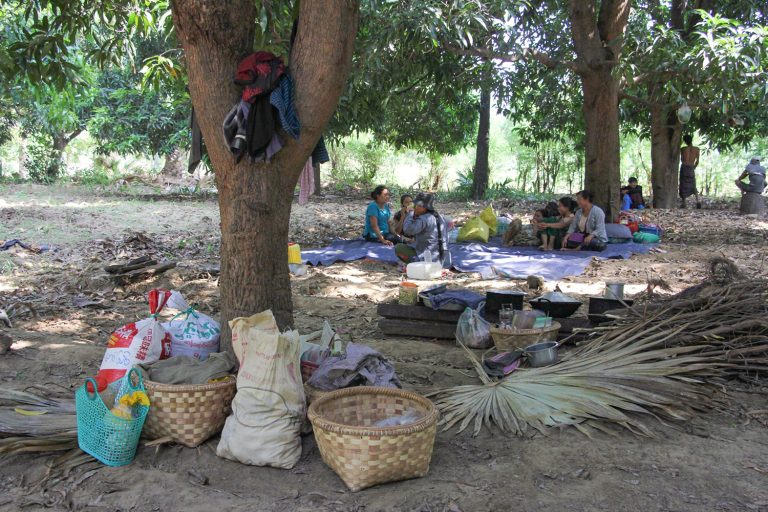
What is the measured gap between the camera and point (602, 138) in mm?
9812

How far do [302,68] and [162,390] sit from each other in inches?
77.1

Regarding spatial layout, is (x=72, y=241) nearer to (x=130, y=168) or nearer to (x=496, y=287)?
(x=496, y=287)

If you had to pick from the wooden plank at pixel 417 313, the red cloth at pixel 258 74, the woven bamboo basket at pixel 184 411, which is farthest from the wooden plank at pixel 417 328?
the red cloth at pixel 258 74

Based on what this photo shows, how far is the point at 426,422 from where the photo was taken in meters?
2.88

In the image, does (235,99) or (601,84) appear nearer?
(235,99)

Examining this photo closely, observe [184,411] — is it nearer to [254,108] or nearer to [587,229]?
[254,108]

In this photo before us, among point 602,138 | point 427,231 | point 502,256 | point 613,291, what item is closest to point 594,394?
point 613,291

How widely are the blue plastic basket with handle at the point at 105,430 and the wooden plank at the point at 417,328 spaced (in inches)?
104

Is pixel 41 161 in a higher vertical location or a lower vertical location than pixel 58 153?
lower

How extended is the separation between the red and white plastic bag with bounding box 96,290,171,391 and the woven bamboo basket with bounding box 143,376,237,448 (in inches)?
10.9

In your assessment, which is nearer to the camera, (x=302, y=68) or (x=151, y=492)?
(x=151, y=492)

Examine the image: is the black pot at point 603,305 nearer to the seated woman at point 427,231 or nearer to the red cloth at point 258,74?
the red cloth at point 258,74

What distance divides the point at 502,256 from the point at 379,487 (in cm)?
627

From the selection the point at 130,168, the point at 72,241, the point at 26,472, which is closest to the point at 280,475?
the point at 26,472
